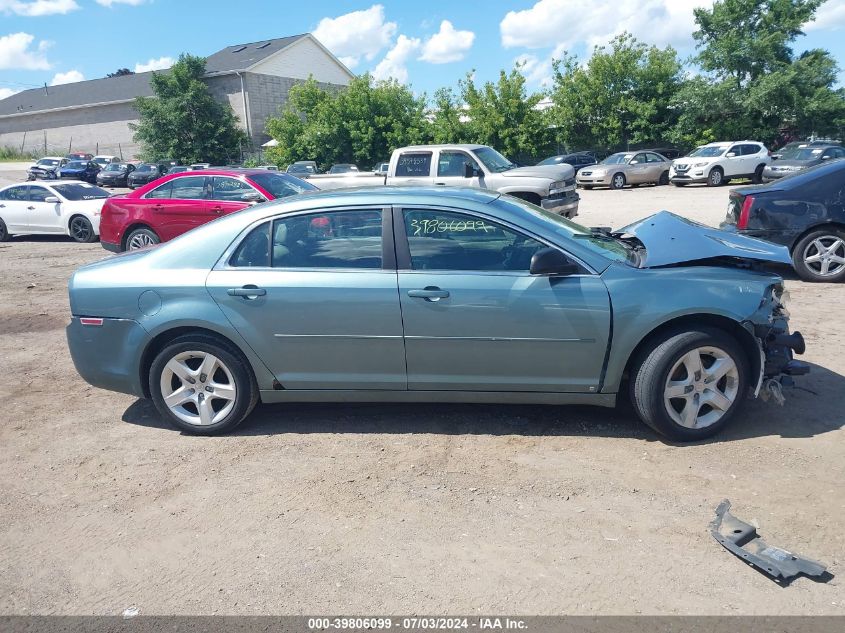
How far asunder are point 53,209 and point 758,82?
3122 cm

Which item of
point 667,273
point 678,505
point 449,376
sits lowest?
point 678,505

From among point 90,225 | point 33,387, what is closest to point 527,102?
point 90,225

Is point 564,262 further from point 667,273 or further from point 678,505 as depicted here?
point 678,505

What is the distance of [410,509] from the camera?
384cm

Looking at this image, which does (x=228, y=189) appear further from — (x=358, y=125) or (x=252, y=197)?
(x=358, y=125)

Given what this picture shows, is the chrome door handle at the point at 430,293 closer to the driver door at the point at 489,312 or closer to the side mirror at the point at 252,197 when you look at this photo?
the driver door at the point at 489,312

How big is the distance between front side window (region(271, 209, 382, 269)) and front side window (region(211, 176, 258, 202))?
24.0 feet

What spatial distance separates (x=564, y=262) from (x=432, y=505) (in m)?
1.68

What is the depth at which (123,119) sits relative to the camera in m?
53.0

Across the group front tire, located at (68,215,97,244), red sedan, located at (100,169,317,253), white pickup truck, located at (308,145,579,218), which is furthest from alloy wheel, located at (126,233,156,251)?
front tire, located at (68,215,97,244)

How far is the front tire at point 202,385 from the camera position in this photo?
473 cm

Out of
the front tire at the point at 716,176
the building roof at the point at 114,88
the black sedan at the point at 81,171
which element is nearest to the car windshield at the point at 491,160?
the front tire at the point at 716,176

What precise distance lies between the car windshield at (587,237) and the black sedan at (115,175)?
39342 millimetres

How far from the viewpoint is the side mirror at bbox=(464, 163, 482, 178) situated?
46.5 ft
